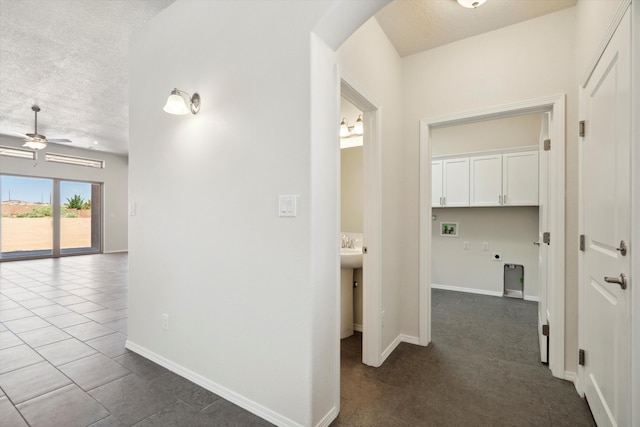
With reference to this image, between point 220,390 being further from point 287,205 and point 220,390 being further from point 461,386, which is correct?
point 461,386

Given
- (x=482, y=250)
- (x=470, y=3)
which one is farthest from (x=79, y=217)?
(x=470, y=3)

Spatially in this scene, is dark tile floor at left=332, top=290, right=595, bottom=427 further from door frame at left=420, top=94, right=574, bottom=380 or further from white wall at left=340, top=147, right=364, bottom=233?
white wall at left=340, top=147, right=364, bottom=233

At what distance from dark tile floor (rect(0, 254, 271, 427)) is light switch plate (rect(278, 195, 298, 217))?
4.00 feet

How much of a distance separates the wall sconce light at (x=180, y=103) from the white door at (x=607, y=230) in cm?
238

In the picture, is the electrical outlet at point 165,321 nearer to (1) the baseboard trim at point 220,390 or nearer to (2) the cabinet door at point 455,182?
(1) the baseboard trim at point 220,390

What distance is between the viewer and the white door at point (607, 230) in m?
1.31

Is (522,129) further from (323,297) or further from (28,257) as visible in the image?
(28,257)

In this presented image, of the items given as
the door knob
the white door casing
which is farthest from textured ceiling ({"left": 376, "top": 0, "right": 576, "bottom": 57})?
the door knob

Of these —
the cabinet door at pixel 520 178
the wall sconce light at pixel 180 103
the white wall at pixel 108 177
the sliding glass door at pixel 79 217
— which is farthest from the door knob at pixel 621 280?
the sliding glass door at pixel 79 217

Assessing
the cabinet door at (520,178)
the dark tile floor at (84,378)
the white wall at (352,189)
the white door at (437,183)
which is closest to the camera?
the dark tile floor at (84,378)

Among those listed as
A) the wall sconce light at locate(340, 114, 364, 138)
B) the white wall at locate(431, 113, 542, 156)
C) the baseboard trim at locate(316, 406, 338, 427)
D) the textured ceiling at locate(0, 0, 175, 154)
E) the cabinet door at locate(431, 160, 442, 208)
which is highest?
the textured ceiling at locate(0, 0, 175, 154)

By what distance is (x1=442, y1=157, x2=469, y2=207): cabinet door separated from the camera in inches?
182

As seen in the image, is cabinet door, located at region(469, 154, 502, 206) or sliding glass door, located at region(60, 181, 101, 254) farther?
sliding glass door, located at region(60, 181, 101, 254)

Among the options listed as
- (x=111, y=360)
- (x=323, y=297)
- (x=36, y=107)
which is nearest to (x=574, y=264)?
(x=323, y=297)
